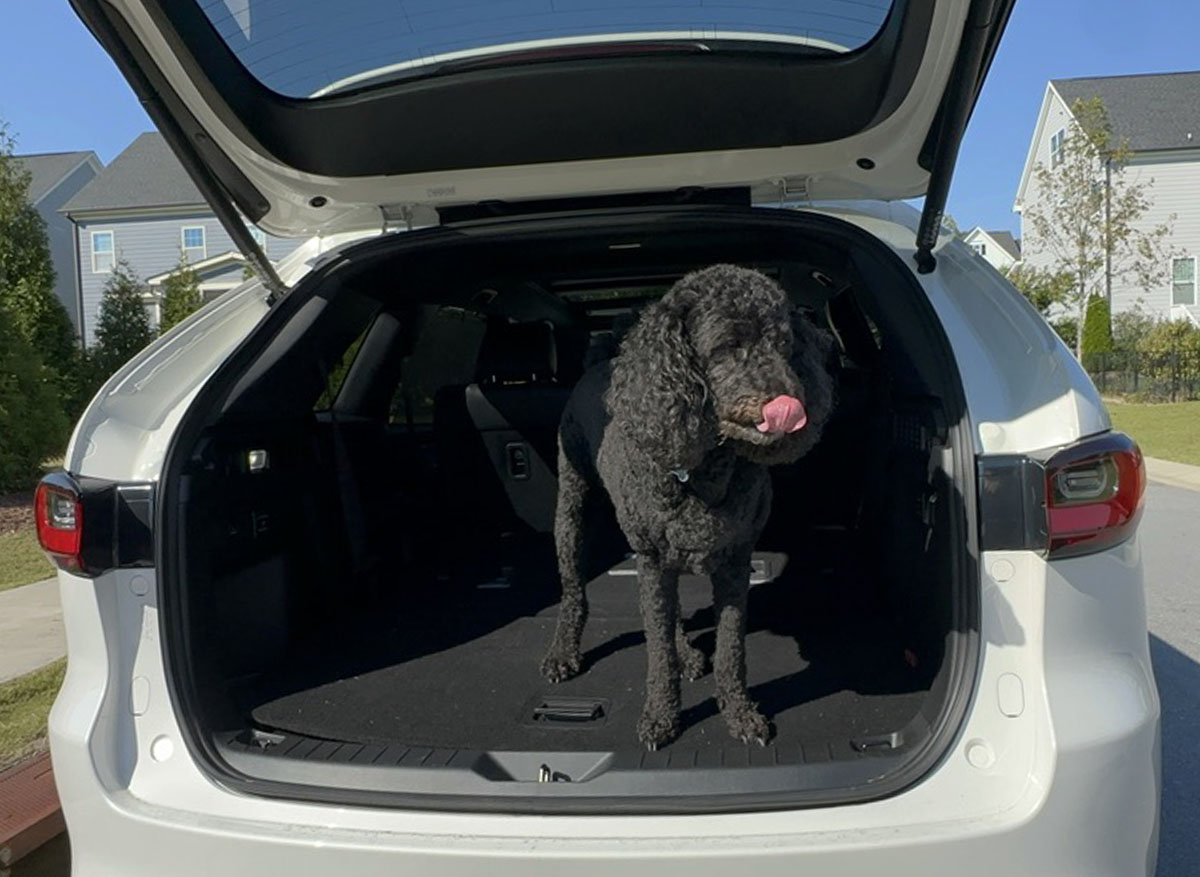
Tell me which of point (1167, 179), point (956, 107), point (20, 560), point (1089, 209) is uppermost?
point (1167, 179)

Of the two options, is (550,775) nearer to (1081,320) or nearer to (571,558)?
(571,558)

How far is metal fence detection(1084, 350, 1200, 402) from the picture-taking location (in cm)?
2025

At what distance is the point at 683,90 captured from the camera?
2.05 m

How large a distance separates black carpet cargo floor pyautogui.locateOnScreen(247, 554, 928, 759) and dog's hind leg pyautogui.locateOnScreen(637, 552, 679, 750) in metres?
0.05

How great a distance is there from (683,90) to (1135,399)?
22.3 meters

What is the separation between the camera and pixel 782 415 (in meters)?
1.77

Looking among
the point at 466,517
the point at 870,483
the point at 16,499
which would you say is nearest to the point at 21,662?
the point at 466,517

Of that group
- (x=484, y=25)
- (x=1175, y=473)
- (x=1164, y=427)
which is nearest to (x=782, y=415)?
(x=484, y=25)

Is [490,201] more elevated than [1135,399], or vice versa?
[490,201]

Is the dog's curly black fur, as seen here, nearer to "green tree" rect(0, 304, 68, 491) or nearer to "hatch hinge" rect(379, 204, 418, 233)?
"hatch hinge" rect(379, 204, 418, 233)

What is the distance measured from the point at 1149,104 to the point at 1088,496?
117ft

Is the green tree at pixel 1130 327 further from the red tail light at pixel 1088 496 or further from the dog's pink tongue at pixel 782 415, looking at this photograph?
the dog's pink tongue at pixel 782 415

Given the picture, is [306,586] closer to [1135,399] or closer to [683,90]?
[683,90]

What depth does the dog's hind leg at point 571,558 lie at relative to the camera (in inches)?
106
